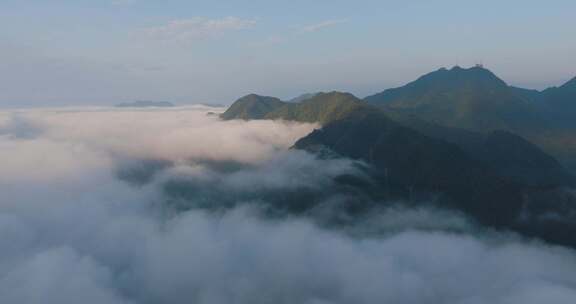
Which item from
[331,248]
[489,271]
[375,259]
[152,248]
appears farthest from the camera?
[152,248]

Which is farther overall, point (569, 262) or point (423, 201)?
point (423, 201)

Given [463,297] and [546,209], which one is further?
[546,209]

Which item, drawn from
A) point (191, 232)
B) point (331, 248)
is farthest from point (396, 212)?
point (191, 232)

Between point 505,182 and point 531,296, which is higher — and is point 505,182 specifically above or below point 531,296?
above

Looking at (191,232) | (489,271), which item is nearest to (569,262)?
(489,271)

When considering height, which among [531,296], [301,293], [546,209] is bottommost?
[301,293]

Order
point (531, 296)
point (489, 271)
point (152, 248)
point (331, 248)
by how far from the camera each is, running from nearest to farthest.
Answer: point (531, 296) < point (489, 271) < point (331, 248) < point (152, 248)

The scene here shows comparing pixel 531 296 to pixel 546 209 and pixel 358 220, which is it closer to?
pixel 546 209

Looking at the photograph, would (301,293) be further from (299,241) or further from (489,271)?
(489,271)

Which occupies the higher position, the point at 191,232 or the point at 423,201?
the point at 423,201
